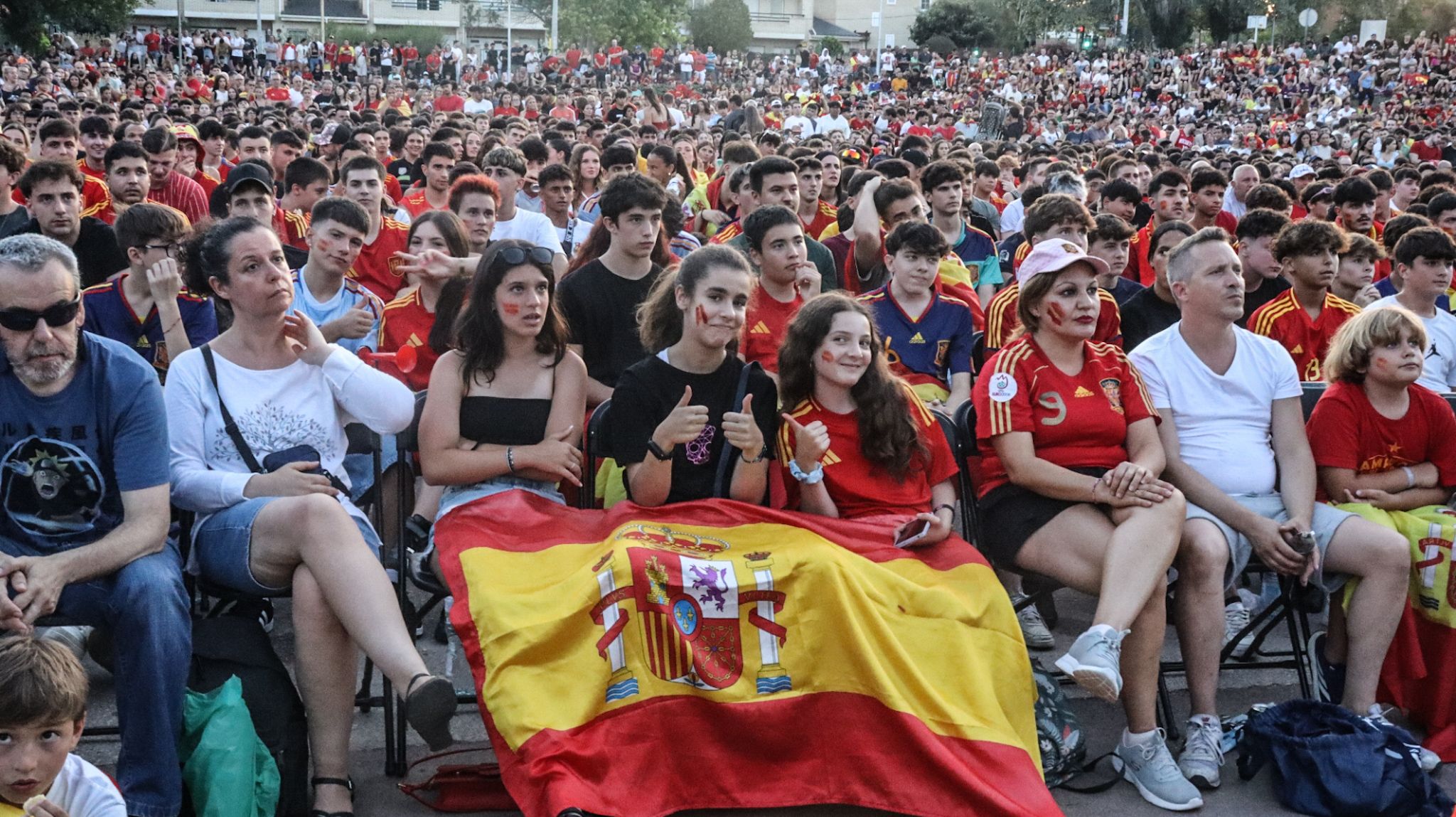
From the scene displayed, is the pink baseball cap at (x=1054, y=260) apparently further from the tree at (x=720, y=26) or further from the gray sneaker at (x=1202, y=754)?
the tree at (x=720, y=26)

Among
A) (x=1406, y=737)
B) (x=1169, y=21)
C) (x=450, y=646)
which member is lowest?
(x=450, y=646)

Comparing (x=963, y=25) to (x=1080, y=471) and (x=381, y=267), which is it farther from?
(x=1080, y=471)

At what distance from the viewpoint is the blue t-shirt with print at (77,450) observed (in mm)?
3834

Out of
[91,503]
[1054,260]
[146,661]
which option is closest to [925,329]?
[1054,260]

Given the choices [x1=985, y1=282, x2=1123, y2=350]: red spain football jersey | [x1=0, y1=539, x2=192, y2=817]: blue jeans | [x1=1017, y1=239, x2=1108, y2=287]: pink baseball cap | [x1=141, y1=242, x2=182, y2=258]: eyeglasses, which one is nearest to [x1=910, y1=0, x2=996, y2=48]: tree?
[x1=985, y1=282, x2=1123, y2=350]: red spain football jersey

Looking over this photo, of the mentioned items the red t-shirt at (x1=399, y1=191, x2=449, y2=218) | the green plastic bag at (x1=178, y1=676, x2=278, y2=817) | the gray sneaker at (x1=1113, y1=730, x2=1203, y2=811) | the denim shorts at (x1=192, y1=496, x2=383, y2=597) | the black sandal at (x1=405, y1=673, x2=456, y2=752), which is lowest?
the gray sneaker at (x1=1113, y1=730, x2=1203, y2=811)

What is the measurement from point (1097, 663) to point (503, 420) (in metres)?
2.05

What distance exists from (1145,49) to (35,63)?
3636 cm

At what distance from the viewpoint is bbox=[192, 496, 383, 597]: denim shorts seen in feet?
13.1

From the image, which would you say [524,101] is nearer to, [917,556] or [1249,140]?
[1249,140]

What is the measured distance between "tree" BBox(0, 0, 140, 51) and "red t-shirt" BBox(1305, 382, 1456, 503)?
3876cm

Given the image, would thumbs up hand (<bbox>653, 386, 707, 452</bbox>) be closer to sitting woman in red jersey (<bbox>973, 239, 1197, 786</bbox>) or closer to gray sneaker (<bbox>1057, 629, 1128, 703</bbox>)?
sitting woman in red jersey (<bbox>973, 239, 1197, 786</bbox>)

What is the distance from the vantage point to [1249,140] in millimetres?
27734

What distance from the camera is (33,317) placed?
3725 millimetres
